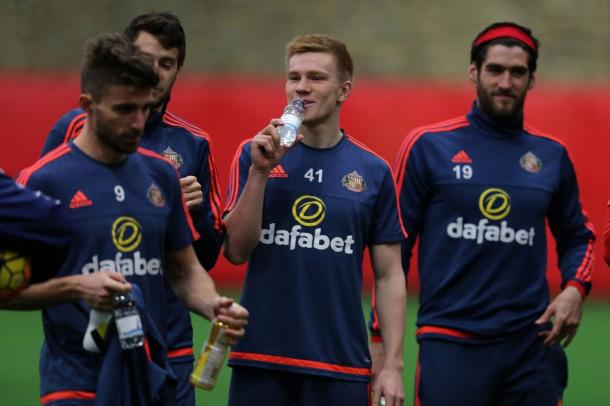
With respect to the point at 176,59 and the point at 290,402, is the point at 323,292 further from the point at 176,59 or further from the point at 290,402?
the point at 176,59

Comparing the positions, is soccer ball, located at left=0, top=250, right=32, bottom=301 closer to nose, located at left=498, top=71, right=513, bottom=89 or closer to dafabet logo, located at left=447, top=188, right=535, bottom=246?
dafabet logo, located at left=447, top=188, right=535, bottom=246

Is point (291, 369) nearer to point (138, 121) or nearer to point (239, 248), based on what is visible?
point (239, 248)

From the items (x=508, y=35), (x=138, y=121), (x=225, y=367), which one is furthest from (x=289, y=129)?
(x=225, y=367)

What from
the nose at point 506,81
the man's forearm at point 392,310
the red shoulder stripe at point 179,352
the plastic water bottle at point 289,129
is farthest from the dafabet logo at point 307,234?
the nose at point 506,81

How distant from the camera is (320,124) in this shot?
17.7 feet

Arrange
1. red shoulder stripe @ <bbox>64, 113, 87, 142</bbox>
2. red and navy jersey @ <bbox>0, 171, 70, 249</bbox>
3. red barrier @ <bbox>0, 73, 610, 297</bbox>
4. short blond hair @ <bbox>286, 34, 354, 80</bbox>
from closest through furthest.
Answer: red and navy jersey @ <bbox>0, 171, 70, 249</bbox> < red shoulder stripe @ <bbox>64, 113, 87, 142</bbox> < short blond hair @ <bbox>286, 34, 354, 80</bbox> < red barrier @ <bbox>0, 73, 610, 297</bbox>

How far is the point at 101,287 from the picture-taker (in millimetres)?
4105

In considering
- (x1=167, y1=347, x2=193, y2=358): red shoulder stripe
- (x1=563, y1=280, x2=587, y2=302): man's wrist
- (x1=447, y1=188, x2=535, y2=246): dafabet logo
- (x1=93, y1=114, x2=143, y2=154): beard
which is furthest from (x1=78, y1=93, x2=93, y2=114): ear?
(x1=563, y1=280, x2=587, y2=302): man's wrist

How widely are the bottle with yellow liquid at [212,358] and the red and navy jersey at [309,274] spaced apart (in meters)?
0.81

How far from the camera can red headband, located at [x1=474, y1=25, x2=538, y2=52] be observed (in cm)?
579

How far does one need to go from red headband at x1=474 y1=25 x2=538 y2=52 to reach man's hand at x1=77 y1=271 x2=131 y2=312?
2.44 metres

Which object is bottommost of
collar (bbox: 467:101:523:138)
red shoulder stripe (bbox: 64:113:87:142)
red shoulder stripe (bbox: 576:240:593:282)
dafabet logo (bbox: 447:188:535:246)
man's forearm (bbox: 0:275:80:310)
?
man's forearm (bbox: 0:275:80:310)

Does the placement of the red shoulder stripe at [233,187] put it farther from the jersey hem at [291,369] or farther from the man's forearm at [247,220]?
the jersey hem at [291,369]

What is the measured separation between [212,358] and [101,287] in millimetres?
537
